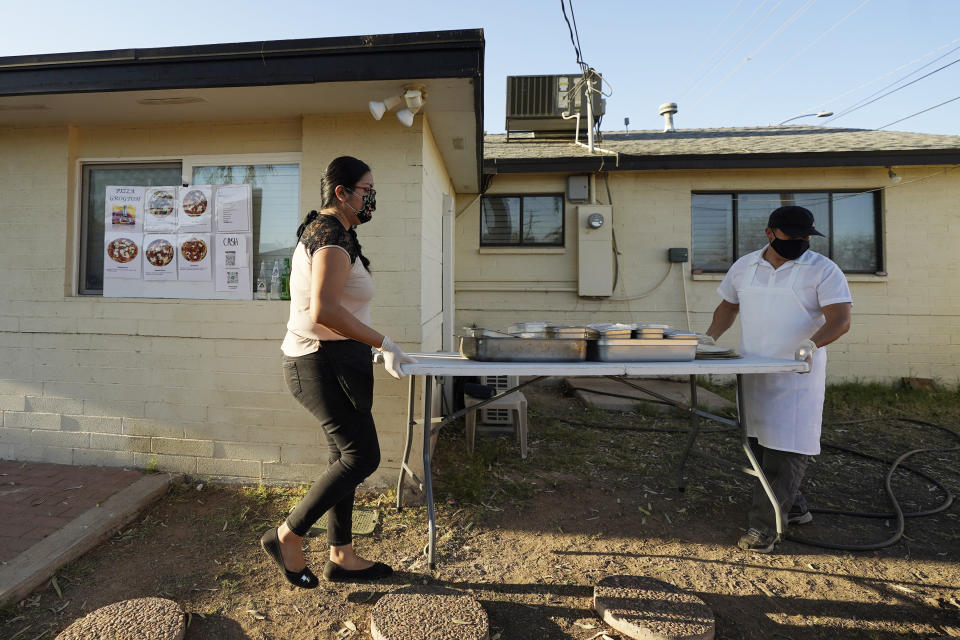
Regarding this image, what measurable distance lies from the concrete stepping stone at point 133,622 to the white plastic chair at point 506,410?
2.32 metres

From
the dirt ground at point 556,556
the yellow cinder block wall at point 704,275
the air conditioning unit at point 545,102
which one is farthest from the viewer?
the air conditioning unit at point 545,102

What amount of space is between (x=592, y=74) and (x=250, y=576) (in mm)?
8906

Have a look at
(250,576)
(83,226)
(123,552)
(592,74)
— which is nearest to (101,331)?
(83,226)

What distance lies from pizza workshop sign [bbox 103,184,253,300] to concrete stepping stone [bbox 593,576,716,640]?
3138 mm

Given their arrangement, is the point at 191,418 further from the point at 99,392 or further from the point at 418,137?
the point at 418,137

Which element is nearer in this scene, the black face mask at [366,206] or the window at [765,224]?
the black face mask at [366,206]

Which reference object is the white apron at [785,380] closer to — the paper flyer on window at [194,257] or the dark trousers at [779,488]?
the dark trousers at [779,488]

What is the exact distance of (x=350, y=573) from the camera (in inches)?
100

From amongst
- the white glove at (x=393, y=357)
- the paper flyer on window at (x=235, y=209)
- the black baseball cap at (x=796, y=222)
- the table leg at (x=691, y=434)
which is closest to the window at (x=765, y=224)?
the table leg at (x=691, y=434)

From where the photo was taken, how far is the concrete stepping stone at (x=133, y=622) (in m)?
2.08

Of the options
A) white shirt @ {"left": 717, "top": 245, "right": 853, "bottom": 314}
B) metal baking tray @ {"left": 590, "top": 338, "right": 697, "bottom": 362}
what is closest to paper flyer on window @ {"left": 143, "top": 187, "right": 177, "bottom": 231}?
metal baking tray @ {"left": 590, "top": 338, "right": 697, "bottom": 362}

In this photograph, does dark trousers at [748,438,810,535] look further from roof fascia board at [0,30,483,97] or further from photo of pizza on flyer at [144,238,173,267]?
photo of pizza on flyer at [144,238,173,267]

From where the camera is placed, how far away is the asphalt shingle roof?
7.18 metres

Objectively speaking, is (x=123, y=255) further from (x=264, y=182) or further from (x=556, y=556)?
(x=556, y=556)
